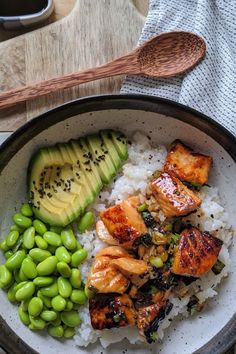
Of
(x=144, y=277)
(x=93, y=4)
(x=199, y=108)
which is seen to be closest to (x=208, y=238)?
(x=144, y=277)

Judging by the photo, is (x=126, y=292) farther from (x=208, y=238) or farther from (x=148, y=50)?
(x=148, y=50)

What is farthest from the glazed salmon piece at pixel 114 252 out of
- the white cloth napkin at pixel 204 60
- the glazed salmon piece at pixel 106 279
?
the white cloth napkin at pixel 204 60

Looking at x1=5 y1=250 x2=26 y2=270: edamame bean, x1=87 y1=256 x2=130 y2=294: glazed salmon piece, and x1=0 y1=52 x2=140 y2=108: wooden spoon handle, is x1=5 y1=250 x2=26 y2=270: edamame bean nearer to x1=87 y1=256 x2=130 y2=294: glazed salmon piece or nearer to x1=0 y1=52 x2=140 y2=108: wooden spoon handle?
x1=87 y1=256 x2=130 y2=294: glazed salmon piece

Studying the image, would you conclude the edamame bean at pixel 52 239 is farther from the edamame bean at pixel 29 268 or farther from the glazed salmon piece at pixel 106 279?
the glazed salmon piece at pixel 106 279

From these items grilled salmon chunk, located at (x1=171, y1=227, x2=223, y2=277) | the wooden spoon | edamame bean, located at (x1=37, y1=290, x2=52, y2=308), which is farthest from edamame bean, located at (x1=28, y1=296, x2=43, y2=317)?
the wooden spoon

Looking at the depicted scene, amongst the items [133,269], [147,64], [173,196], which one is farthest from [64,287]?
[147,64]

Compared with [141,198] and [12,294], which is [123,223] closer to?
[141,198]
